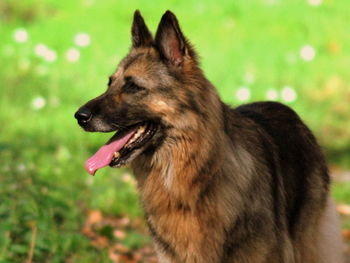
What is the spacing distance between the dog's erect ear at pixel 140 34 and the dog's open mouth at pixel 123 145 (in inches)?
25.2

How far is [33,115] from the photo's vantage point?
986cm

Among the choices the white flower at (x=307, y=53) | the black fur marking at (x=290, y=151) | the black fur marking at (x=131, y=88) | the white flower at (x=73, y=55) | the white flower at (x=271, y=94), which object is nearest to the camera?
the black fur marking at (x=131, y=88)

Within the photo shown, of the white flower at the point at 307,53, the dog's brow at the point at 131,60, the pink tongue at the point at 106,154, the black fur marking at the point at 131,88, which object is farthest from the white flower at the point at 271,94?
the pink tongue at the point at 106,154

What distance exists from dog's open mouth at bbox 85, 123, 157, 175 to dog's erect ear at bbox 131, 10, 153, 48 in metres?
0.64

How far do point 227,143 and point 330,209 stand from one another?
54.0 inches

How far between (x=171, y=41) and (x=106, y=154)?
0.87 m

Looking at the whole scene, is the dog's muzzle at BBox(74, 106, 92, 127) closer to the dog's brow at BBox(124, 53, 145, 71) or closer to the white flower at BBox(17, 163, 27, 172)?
the dog's brow at BBox(124, 53, 145, 71)

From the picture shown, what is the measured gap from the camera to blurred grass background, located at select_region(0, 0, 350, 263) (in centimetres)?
615

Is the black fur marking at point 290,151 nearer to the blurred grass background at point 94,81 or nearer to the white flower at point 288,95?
the blurred grass background at point 94,81

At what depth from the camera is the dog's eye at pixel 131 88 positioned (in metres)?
4.51

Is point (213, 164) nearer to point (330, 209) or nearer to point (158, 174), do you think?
point (158, 174)

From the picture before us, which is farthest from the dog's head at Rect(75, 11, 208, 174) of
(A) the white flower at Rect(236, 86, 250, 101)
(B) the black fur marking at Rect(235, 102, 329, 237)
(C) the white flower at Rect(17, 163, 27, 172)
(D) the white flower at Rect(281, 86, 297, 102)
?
(D) the white flower at Rect(281, 86, 297, 102)

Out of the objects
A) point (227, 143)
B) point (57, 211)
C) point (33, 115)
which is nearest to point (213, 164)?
point (227, 143)

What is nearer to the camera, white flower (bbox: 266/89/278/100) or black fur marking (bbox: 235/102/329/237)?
black fur marking (bbox: 235/102/329/237)
